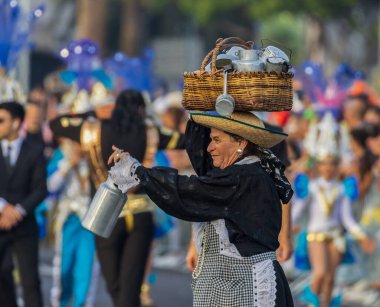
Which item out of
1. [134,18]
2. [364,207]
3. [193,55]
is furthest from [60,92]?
[193,55]

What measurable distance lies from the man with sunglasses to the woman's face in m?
3.25

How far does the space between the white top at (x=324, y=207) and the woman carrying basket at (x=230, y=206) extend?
4.66 meters

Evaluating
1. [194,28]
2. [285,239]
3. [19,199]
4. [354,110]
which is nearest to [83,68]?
[19,199]

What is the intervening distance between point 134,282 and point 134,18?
84.3ft

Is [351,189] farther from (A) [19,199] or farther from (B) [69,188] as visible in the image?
(A) [19,199]

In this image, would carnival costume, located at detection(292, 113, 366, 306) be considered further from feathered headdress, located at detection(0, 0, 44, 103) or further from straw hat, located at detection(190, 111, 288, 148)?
straw hat, located at detection(190, 111, 288, 148)

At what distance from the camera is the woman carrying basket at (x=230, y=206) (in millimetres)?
6199

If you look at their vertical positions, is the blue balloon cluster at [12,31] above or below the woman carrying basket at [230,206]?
above

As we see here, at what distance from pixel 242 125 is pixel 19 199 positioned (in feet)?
11.8

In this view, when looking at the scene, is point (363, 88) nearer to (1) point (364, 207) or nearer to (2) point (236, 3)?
(1) point (364, 207)

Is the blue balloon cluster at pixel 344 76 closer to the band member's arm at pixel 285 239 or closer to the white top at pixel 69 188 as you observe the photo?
the white top at pixel 69 188

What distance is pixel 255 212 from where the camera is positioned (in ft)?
20.5

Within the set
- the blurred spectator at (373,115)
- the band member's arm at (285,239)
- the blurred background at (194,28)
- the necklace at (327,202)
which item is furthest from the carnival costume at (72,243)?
the blurred background at (194,28)

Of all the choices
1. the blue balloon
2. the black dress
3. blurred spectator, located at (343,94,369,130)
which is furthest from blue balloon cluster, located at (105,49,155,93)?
the black dress
